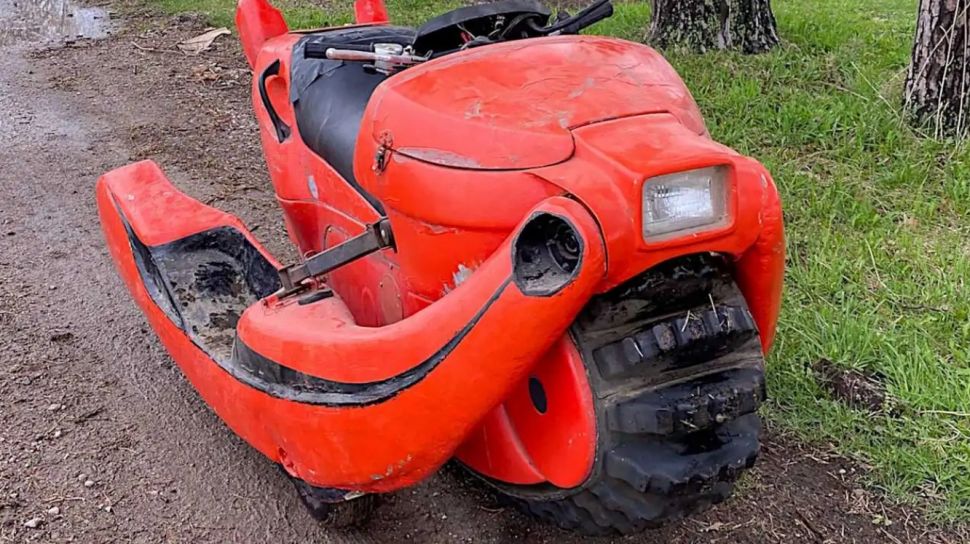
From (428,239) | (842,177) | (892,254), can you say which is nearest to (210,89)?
(842,177)

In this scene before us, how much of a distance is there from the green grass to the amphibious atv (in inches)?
37.5

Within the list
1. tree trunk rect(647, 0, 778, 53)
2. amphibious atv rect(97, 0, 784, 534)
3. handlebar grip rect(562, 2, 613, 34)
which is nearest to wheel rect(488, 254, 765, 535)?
amphibious atv rect(97, 0, 784, 534)

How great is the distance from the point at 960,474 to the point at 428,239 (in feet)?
5.35

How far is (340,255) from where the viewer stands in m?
2.20

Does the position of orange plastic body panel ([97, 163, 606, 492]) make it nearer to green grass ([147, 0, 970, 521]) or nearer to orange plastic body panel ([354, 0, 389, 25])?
green grass ([147, 0, 970, 521])

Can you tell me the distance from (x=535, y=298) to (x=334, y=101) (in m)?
1.15

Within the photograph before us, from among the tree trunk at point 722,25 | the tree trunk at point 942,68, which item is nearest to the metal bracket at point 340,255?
the tree trunk at point 942,68

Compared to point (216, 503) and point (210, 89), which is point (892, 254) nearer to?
point (216, 503)

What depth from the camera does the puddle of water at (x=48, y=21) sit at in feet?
25.6

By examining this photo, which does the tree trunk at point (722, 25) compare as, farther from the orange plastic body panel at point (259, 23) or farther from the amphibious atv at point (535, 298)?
the amphibious atv at point (535, 298)

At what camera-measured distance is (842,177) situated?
4074mm

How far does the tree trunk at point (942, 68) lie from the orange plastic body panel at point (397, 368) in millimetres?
3220

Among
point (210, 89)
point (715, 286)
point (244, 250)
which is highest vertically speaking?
point (715, 286)

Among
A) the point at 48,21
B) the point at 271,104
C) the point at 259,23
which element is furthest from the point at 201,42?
the point at 271,104
